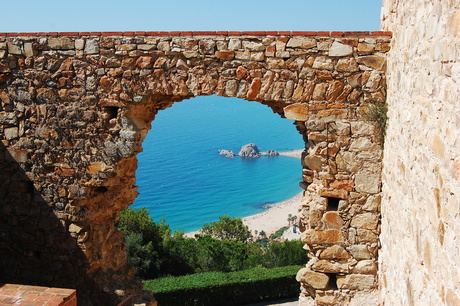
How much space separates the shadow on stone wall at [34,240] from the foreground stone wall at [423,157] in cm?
410

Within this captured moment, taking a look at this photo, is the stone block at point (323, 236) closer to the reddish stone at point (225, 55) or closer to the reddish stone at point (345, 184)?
the reddish stone at point (345, 184)

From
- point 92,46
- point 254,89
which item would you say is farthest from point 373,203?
point 92,46

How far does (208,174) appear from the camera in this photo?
180ft

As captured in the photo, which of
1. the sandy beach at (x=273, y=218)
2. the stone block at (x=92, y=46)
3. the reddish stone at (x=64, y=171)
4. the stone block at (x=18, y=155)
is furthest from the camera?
the sandy beach at (x=273, y=218)

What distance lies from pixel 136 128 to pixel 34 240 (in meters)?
2.25

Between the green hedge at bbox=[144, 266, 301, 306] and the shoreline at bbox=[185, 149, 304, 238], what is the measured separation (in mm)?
21443

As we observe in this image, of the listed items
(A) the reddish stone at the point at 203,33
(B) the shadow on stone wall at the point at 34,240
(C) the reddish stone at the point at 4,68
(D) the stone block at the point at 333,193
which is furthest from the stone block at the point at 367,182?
(C) the reddish stone at the point at 4,68

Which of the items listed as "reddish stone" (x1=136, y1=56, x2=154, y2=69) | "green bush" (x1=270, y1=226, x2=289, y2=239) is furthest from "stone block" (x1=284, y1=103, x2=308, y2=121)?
"green bush" (x1=270, y1=226, x2=289, y2=239)

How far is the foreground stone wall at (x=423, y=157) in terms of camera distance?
2.78 metres

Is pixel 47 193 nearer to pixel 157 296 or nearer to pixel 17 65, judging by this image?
pixel 17 65

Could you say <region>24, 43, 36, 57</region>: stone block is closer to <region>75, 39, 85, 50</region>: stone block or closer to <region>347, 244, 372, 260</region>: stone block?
<region>75, 39, 85, 50</region>: stone block

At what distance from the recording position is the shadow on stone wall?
668 cm

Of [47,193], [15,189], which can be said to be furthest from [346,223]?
[15,189]

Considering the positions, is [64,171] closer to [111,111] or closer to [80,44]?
[111,111]
